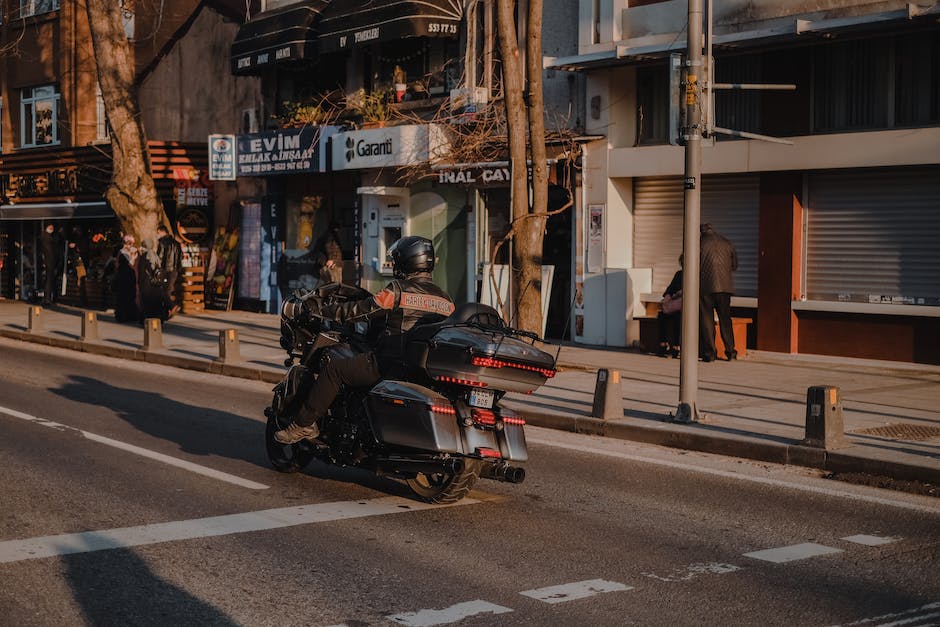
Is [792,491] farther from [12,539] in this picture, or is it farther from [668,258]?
[668,258]

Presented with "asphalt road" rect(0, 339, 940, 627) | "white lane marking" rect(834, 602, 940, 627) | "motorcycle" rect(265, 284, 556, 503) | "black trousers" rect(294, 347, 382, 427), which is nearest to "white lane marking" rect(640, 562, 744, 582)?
"asphalt road" rect(0, 339, 940, 627)

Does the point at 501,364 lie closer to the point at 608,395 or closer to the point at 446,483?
the point at 446,483

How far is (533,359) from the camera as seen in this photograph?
25.3 ft

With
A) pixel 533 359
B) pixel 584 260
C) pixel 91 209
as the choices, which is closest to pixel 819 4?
pixel 584 260

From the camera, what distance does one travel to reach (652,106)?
19.1 m

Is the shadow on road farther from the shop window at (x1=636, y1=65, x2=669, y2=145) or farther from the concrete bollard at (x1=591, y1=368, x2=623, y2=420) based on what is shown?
the shop window at (x1=636, y1=65, x2=669, y2=145)

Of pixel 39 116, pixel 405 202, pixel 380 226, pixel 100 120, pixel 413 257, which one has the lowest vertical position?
pixel 413 257

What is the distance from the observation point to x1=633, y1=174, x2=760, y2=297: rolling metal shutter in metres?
17.8

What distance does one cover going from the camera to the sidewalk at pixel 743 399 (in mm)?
10109

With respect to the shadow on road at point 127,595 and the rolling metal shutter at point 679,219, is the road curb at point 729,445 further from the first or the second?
the rolling metal shutter at point 679,219

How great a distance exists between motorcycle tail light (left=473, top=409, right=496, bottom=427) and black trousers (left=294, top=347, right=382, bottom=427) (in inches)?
32.2

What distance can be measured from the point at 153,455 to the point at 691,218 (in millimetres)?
5357

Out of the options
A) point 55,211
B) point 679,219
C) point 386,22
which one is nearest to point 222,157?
point 386,22

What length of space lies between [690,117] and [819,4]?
19.0 feet
